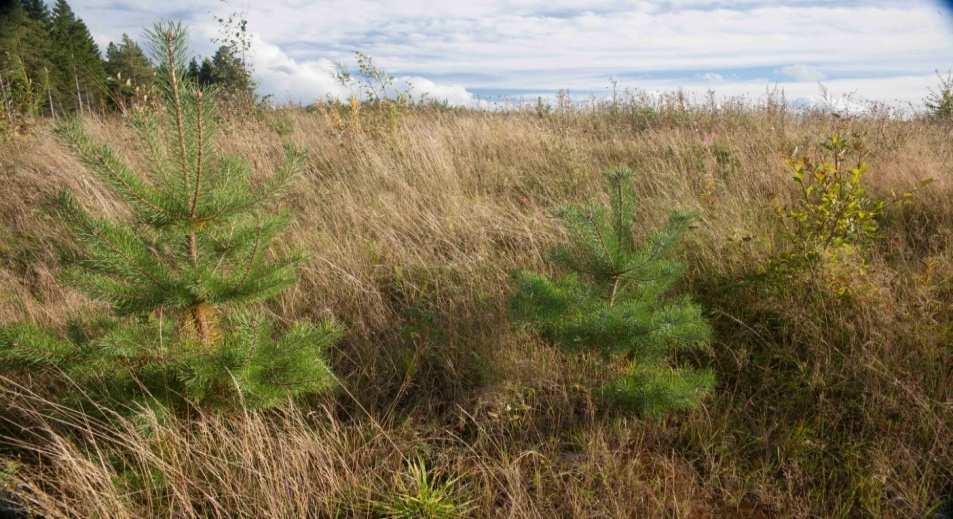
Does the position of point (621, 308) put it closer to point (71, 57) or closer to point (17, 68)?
point (17, 68)

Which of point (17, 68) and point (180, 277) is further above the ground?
point (17, 68)

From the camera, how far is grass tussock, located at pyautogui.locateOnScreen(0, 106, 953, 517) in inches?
87.1

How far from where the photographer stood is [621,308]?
88.3 inches

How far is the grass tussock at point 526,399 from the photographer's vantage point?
7.26 feet

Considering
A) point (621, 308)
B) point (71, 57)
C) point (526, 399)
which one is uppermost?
point (71, 57)

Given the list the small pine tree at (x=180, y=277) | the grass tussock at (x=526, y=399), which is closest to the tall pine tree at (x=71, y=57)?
the grass tussock at (x=526, y=399)

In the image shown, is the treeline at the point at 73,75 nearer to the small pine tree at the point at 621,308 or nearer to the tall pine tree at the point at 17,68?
the tall pine tree at the point at 17,68

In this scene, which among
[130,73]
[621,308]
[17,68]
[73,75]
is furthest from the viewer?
[73,75]

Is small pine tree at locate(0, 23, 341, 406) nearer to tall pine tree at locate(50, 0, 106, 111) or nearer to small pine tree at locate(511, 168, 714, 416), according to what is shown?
small pine tree at locate(511, 168, 714, 416)

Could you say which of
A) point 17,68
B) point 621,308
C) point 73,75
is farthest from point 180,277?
point 73,75

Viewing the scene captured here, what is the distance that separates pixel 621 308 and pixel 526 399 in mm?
767

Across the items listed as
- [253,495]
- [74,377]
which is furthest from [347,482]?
[74,377]

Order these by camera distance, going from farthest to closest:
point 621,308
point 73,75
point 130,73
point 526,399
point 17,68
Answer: point 73,75, point 130,73, point 17,68, point 526,399, point 621,308

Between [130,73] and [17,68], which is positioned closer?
[17,68]
